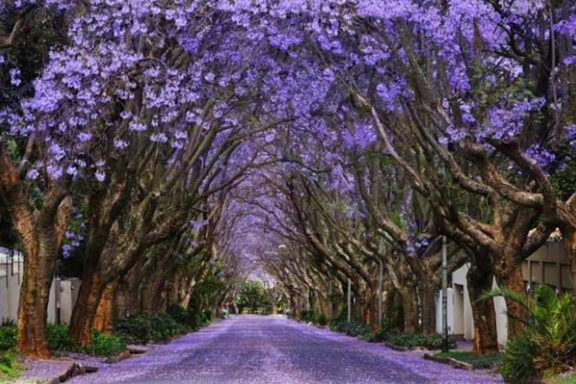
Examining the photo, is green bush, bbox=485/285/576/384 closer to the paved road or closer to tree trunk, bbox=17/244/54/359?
the paved road

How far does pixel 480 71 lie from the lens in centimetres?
1839

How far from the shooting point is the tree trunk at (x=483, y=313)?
2467 cm

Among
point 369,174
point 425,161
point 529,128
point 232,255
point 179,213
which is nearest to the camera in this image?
point 529,128

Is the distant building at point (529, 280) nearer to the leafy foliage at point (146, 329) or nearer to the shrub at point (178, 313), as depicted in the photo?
the leafy foliage at point (146, 329)

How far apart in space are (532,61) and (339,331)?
125 ft

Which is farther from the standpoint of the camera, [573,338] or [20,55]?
[20,55]

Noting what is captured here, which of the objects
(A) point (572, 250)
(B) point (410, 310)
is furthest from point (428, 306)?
(A) point (572, 250)

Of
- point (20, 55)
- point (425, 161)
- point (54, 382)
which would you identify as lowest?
point (54, 382)

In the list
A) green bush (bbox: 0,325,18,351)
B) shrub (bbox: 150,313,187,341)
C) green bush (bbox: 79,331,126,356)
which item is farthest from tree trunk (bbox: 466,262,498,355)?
shrub (bbox: 150,313,187,341)

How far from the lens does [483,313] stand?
24.7 meters

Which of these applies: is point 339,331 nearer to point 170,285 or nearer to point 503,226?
point 170,285

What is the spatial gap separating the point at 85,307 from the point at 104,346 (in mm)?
1440

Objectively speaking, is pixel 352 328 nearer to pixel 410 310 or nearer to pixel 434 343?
pixel 410 310

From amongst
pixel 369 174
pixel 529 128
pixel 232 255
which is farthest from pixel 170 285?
Result: pixel 529 128
